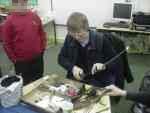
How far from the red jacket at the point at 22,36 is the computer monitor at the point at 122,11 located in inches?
73.8

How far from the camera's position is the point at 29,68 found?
2.62 meters

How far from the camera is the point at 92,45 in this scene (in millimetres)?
1998

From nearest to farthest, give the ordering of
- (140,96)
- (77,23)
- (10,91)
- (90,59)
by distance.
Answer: (10,91) → (140,96) → (77,23) → (90,59)

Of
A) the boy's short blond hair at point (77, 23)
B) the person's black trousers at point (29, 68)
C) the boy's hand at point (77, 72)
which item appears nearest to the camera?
the boy's short blond hair at point (77, 23)

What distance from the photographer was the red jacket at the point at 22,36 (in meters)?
2.37

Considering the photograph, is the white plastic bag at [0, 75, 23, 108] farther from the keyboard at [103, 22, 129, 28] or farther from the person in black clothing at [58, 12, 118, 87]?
the keyboard at [103, 22, 129, 28]

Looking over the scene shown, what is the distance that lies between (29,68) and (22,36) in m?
0.39

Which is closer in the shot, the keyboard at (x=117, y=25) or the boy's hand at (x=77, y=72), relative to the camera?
the boy's hand at (x=77, y=72)

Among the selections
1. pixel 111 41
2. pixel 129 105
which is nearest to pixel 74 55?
pixel 111 41

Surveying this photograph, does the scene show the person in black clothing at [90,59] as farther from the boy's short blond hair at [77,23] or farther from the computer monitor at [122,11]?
the computer monitor at [122,11]

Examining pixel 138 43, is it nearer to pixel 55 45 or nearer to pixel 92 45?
pixel 55 45

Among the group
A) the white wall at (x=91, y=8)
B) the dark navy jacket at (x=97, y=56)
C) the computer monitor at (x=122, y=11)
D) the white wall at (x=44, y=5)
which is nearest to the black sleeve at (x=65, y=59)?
the dark navy jacket at (x=97, y=56)

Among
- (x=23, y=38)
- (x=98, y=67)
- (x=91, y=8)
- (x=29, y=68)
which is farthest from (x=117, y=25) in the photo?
(x=98, y=67)

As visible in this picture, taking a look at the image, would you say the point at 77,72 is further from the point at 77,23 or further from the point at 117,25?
the point at 117,25
